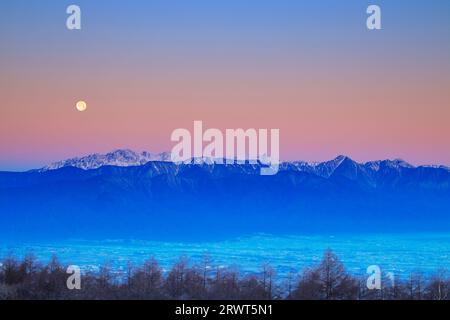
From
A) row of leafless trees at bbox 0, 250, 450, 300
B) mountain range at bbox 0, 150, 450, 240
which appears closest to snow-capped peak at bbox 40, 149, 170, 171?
mountain range at bbox 0, 150, 450, 240

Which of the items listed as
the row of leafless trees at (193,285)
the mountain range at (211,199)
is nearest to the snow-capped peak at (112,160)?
the mountain range at (211,199)

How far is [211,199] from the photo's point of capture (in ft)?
277

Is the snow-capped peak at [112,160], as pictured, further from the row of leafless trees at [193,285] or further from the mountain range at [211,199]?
the row of leafless trees at [193,285]

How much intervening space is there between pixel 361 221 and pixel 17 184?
5598 cm

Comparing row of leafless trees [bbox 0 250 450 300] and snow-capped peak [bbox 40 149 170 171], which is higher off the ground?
snow-capped peak [bbox 40 149 170 171]

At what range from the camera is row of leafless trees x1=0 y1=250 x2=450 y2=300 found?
70.6 ft

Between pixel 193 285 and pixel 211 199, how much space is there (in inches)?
2257

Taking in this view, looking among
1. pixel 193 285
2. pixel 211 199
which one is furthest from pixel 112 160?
pixel 193 285

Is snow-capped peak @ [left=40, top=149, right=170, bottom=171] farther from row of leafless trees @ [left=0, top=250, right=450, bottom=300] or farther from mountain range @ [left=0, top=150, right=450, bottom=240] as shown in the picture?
row of leafless trees @ [left=0, top=250, right=450, bottom=300]

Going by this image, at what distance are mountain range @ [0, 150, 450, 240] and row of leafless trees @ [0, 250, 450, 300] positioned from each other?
39399 millimetres

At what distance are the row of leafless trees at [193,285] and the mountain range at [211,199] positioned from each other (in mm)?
39399

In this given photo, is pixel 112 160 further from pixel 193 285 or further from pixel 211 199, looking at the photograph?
pixel 193 285
